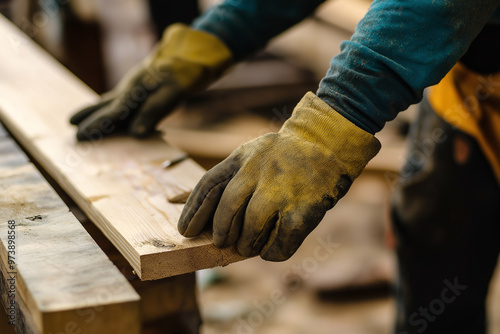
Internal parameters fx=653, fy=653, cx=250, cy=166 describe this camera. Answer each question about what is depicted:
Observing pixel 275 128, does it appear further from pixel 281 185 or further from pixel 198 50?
pixel 281 185

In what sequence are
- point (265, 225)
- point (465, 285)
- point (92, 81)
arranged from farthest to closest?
point (92, 81), point (465, 285), point (265, 225)

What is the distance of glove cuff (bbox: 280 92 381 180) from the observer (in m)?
1.34

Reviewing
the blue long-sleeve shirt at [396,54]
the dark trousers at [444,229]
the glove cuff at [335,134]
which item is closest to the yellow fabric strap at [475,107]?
the dark trousers at [444,229]

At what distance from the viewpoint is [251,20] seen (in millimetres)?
1980

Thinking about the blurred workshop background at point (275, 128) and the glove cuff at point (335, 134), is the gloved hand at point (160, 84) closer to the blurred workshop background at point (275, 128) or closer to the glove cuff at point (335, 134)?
the blurred workshop background at point (275, 128)

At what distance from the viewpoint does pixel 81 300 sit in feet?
3.43

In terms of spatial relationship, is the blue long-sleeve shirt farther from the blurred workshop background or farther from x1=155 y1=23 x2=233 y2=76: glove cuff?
the blurred workshop background

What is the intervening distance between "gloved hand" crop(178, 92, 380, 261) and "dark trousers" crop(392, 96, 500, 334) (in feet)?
3.02

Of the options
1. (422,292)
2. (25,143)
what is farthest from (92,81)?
(422,292)

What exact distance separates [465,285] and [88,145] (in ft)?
4.56

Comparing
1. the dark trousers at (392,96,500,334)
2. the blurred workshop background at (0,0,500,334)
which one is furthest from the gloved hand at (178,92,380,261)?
the dark trousers at (392,96,500,334)

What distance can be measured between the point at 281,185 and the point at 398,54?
362mm

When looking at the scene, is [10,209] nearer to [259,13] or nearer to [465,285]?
[259,13]

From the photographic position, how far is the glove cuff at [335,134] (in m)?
1.34
